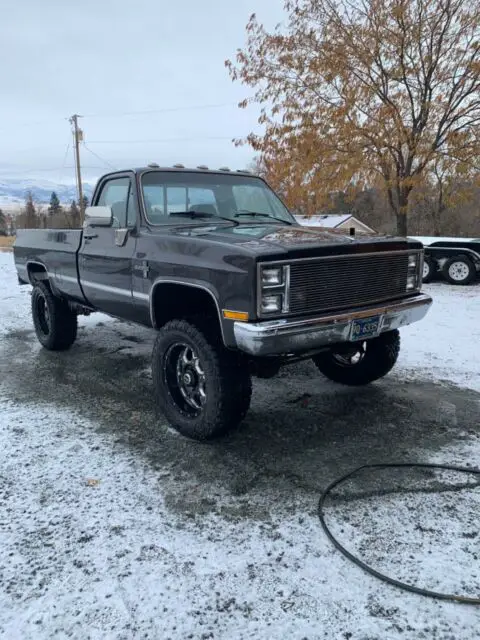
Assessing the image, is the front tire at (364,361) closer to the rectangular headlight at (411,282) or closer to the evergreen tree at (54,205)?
the rectangular headlight at (411,282)

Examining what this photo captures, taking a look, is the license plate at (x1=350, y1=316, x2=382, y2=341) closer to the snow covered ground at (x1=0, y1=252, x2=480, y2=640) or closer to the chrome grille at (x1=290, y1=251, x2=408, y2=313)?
the chrome grille at (x1=290, y1=251, x2=408, y2=313)

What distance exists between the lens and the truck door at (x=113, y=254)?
4344mm

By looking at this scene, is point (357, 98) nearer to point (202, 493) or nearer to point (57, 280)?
point (57, 280)

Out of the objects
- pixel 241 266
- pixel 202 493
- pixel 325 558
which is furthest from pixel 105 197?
pixel 325 558

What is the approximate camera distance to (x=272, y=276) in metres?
3.07

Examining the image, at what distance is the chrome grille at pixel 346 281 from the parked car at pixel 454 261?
8.31m

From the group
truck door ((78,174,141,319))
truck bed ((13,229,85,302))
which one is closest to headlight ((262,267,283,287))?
truck door ((78,174,141,319))

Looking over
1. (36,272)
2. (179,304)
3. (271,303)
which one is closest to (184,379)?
(179,304)

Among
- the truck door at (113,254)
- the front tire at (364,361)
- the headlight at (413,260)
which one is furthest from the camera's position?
the front tire at (364,361)

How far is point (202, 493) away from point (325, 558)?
34.7 inches

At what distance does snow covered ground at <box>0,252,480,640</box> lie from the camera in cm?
211

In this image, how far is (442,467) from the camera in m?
3.26

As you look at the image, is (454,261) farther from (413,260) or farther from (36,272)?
(36,272)

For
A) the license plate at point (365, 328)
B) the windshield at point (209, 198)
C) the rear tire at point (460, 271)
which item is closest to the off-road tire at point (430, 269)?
the rear tire at point (460, 271)
